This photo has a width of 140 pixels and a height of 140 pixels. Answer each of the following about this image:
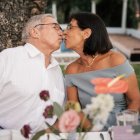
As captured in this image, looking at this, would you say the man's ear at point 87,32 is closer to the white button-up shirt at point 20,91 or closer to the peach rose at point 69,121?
the white button-up shirt at point 20,91

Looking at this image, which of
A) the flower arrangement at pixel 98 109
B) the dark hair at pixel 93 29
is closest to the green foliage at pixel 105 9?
the dark hair at pixel 93 29

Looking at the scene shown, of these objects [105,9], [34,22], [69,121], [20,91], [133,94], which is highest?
[34,22]

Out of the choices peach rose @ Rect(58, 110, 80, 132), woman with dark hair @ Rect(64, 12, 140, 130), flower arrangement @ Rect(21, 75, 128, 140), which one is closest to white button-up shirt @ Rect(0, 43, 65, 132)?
woman with dark hair @ Rect(64, 12, 140, 130)

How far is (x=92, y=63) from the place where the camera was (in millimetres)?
2957

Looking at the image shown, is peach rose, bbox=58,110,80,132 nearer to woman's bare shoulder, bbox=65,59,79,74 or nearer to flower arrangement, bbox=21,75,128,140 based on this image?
flower arrangement, bbox=21,75,128,140

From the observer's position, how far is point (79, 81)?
296cm

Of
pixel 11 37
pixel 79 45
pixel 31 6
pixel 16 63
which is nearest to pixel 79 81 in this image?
pixel 79 45

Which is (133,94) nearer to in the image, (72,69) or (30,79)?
(72,69)

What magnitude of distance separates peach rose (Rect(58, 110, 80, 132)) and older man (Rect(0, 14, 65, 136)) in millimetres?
985

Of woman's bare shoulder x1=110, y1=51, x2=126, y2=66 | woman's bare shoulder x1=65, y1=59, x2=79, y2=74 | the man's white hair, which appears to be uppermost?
the man's white hair

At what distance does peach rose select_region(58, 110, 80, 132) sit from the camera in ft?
5.04

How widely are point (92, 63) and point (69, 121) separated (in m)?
1.44

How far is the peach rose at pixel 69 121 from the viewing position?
1536 mm

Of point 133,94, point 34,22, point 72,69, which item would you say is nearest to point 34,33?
point 34,22
